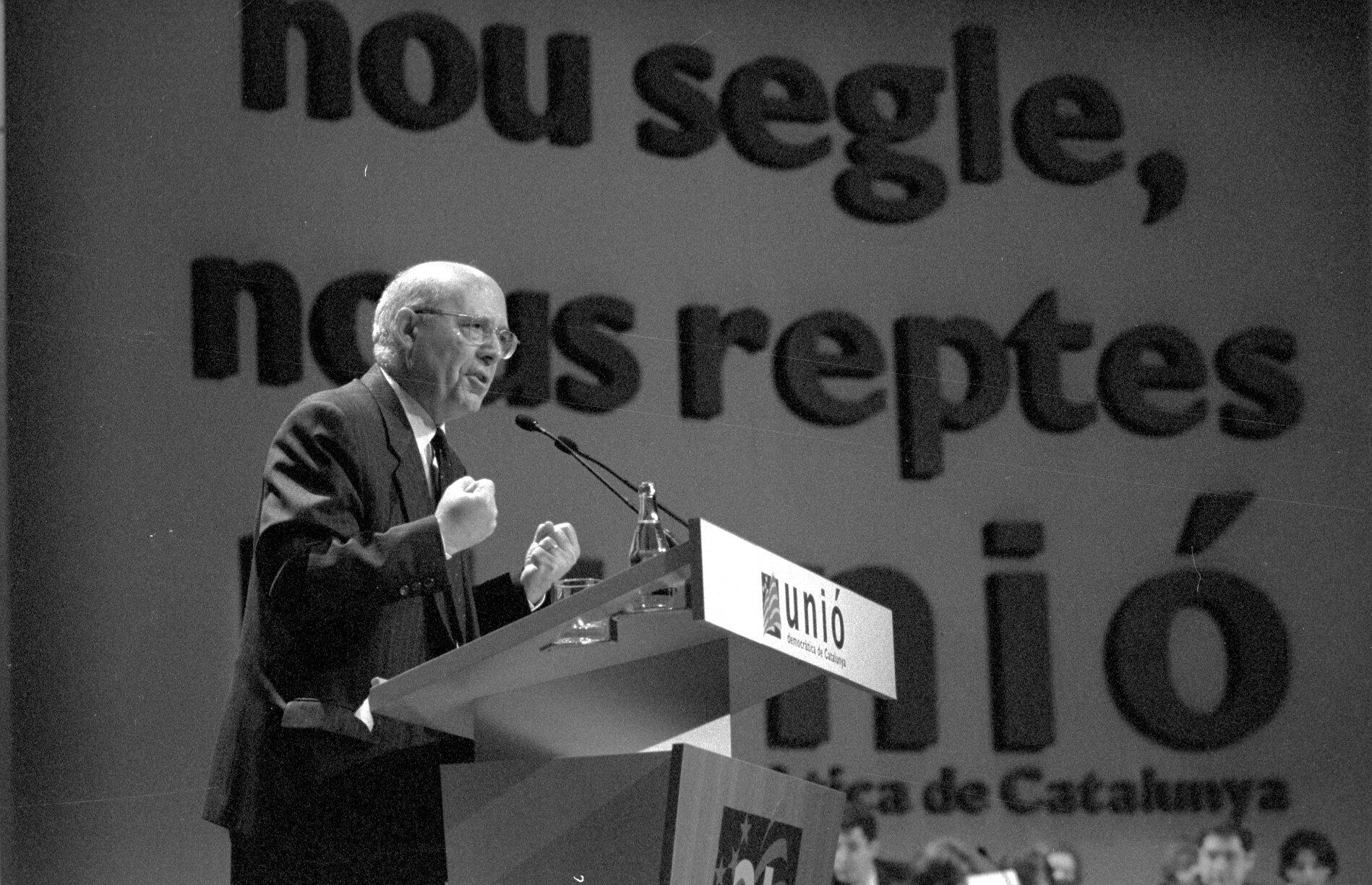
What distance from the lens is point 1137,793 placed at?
4.79m

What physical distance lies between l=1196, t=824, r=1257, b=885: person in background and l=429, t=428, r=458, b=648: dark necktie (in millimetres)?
3028

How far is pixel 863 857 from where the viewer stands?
4527mm

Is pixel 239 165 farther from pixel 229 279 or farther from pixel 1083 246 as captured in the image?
pixel 1083 246

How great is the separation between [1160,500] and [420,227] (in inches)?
82.8

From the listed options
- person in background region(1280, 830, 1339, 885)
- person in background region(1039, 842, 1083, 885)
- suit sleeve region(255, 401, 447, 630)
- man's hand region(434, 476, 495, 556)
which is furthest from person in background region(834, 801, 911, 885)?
man's hand region(434, 476, 495, 556)

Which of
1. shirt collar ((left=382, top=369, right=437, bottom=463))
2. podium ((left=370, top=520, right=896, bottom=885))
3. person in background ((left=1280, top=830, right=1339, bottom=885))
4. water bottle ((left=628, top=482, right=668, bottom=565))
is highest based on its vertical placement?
shirt collar ((left=382, top=369, right=437, bottom=463))

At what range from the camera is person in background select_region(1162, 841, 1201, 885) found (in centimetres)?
477

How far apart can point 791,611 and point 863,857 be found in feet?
9.42

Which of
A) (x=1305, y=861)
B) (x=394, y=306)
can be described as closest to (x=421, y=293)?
(x=394, y=306)

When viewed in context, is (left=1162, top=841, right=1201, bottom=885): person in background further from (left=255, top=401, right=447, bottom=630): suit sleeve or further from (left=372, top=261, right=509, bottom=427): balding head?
(left=255, top=401, right=447, bottom=630): suit sleeve

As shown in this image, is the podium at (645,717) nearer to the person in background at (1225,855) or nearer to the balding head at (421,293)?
the balding head at (421,293)

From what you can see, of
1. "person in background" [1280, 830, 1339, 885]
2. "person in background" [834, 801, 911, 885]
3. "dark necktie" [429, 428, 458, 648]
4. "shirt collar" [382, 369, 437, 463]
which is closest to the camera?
"dark necktie" [429, 428, 458, 648]

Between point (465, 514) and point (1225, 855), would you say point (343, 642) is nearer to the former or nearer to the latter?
point (465, 514)

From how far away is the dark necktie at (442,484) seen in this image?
2.30 metres
